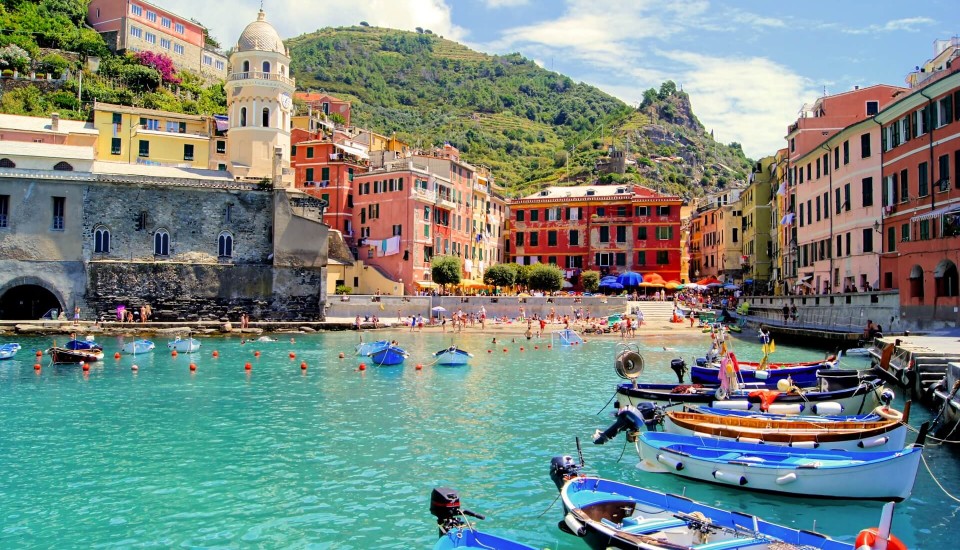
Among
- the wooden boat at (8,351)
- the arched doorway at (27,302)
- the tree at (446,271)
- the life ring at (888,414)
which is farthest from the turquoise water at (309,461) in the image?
the tree at (446,271)

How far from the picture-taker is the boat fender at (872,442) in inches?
581

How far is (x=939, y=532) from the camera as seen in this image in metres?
12.0

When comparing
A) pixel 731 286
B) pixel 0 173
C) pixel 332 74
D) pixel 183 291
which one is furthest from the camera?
pixel 332 74

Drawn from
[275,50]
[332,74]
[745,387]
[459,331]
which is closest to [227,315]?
[459,331]

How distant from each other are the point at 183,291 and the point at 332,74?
5247 inches

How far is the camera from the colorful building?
291ft

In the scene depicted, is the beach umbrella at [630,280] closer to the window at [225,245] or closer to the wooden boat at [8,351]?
the window at [225,245]

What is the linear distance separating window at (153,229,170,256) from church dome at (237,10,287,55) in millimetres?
18154

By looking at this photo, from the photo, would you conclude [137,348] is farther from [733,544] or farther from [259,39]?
[733,544]

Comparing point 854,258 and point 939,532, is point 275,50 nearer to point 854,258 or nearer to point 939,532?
point 854,258

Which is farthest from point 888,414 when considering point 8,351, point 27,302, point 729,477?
point 27,302

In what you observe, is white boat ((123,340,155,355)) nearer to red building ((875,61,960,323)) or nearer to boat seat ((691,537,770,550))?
boat seat ((691,537,770,550))

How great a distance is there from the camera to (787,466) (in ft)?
43.8

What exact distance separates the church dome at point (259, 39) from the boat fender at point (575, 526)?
58.0 metres
